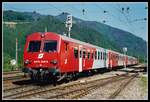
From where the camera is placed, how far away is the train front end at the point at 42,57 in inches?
776

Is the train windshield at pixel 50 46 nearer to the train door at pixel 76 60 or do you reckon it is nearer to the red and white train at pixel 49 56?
the red and white train at pixel 49 56

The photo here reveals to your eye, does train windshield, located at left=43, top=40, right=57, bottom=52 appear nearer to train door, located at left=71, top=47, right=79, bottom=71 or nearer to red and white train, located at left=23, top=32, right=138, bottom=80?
red and white train, located at left=23, top=32, right=138, bottom=80

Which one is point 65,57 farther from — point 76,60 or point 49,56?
point 76,60

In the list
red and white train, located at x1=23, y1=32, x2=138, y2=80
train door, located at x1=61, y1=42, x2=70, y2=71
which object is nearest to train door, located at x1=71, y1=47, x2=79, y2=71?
red and white train, located at x1=23, y1=32, x2=138, y2=80

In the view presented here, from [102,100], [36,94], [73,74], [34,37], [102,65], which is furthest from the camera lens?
[102,65]

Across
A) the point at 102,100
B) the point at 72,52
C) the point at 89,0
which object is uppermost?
the point at 89,0

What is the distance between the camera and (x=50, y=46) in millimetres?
20391

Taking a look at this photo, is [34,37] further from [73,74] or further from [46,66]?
[73,74]

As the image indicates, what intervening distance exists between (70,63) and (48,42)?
205 centimetres

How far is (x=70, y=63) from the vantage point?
21.9 meters

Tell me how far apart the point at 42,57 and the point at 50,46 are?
74 centimetres

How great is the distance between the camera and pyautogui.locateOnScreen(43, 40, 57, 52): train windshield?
66.0ft

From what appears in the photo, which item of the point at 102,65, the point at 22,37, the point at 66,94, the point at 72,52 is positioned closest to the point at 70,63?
the point at 72,52

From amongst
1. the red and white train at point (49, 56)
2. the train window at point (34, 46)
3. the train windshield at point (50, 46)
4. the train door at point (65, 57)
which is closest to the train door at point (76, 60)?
the red and white train at point (49, 56)
